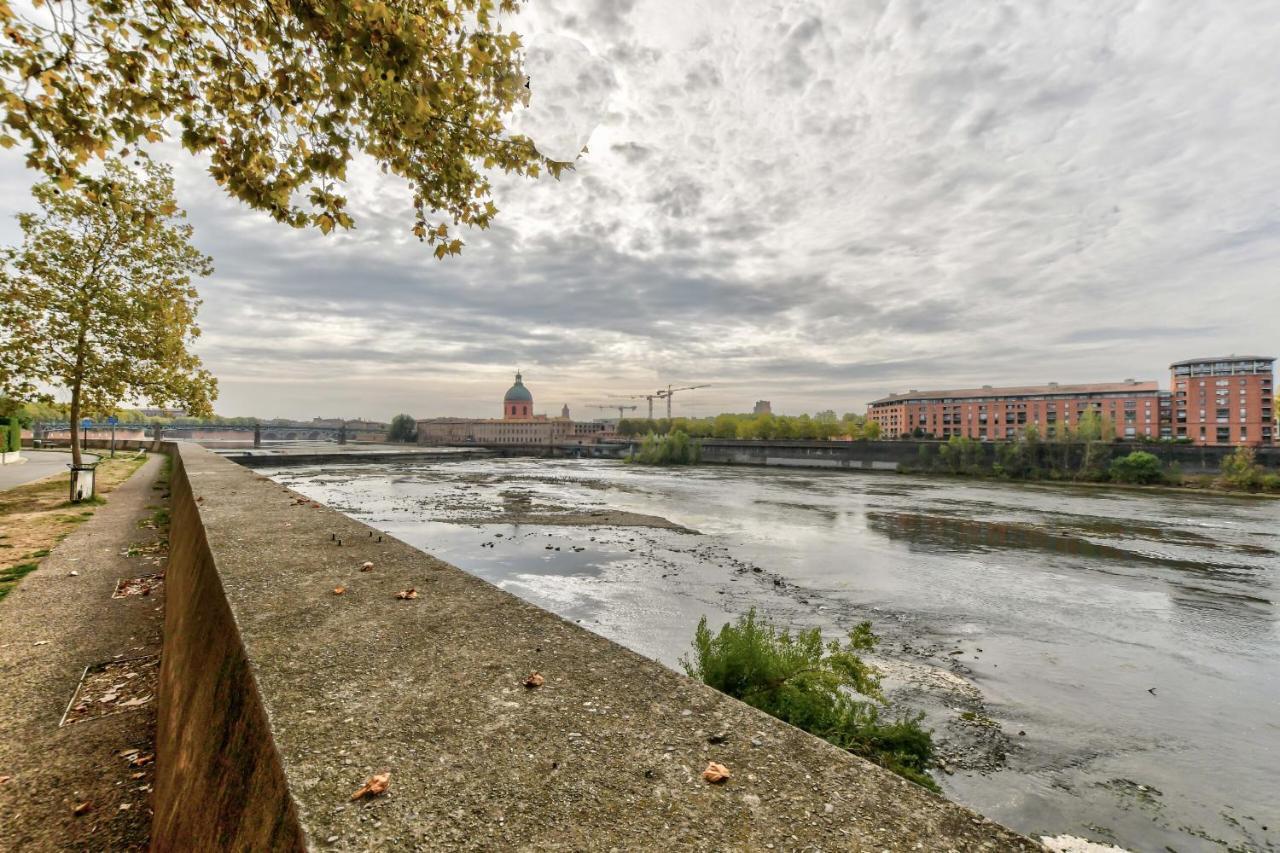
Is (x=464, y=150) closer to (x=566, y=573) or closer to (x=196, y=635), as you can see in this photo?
(x=196, y=635)

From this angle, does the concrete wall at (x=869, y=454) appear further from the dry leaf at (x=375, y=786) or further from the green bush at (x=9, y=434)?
the green bush at (x=9, y=434)

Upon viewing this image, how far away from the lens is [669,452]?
285 feet

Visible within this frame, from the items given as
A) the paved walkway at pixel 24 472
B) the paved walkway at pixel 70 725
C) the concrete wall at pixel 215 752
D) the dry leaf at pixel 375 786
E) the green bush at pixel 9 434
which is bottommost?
the paved walkway at pixel 70 725

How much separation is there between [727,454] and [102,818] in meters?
91.9

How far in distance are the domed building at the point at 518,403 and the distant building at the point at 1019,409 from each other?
11041 cm


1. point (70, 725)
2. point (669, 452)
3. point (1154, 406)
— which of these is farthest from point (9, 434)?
point (1154, 406)

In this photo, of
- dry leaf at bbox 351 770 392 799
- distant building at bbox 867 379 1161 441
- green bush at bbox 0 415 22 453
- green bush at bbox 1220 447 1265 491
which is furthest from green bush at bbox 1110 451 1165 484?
green bush at bbox 0 415 22 453

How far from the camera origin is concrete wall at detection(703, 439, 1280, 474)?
5412cm

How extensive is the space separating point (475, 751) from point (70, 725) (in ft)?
13.7

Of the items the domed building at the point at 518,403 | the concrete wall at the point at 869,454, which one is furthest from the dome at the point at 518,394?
the concrete wall at the point at 869,454

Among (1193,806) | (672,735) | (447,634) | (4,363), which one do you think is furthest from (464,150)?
(4,363)

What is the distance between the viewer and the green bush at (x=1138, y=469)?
5272cm

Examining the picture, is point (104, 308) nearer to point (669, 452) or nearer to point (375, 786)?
point (375, 786)

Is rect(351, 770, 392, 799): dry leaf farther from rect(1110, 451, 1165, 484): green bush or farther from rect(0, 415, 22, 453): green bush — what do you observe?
rect(1110, 451, 1165, 484): green bush
